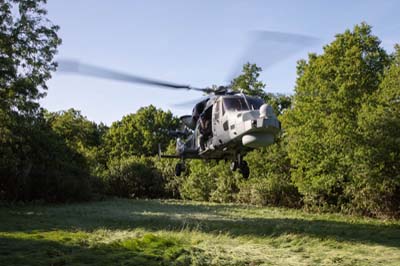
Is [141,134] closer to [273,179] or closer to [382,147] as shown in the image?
[273,179]

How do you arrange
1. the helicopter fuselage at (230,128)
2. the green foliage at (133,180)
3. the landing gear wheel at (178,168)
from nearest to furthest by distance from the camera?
1. the helicopter fuselage at (230,128)
2. the landing gear wheel at (178,168)
3. the green foliage at (133,180)

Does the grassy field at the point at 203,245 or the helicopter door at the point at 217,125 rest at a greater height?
the helicopter door at the point at 217,125

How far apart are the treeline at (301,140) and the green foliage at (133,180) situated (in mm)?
4727

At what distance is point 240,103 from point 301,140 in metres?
12.4

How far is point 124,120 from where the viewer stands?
54250 mm

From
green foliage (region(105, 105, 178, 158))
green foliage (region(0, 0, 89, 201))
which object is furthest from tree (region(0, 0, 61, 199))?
green foliage (region(105, 105, 178, 158))

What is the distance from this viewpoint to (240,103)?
10367 mm

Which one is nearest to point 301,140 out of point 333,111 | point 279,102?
point 333,111

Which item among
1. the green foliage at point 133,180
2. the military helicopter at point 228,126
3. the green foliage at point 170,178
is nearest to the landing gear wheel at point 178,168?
the military helicopter at point 228,126

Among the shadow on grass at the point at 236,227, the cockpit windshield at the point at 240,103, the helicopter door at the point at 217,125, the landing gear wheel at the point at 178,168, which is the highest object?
the cockpit windshield at the point at 240,103

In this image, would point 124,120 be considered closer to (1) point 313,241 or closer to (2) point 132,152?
(2) point 132,152

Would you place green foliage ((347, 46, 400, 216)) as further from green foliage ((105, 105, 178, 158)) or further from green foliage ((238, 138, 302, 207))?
green foliage ((105, 105, 178, 158))

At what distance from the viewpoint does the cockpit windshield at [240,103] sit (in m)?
10.1

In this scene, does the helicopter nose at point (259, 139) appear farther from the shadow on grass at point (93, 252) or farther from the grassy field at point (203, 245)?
the shadow on grass at point (93, 252)
